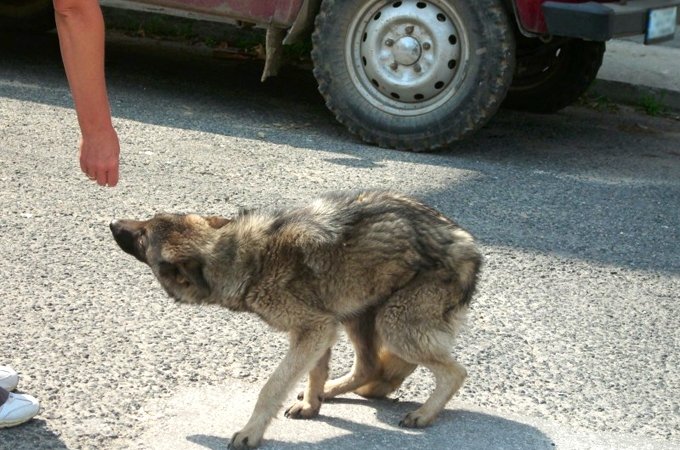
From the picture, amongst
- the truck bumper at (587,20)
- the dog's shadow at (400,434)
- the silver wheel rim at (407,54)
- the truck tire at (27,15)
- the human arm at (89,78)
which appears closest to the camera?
the human arm at (89,78)

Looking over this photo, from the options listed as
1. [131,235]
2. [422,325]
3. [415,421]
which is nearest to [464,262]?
[422,325]

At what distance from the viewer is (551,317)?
539 centimetres

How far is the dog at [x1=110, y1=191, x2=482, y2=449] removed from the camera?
169 inches

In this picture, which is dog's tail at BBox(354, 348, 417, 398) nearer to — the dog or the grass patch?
the dog

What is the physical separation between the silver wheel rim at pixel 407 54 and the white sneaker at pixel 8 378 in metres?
4.30

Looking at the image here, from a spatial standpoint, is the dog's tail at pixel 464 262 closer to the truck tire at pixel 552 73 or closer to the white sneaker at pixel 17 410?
the white sneaker at pixel 17 410

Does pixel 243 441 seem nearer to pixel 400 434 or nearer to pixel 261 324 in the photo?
pixel 400 434

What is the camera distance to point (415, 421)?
438 cm

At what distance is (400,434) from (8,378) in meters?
1.40

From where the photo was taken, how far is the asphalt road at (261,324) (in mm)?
4367

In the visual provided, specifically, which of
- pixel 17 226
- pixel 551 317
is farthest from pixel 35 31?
pixel 551 317

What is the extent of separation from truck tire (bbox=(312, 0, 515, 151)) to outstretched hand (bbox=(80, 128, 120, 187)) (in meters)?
4.15

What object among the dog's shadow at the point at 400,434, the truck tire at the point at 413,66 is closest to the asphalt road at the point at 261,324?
the dog's shadow at the point at 400,434

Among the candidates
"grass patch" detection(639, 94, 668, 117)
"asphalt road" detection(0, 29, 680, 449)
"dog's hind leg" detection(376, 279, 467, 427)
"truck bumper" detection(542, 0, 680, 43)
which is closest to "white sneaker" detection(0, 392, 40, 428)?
"asphalt road" detection(0, 29, 680, 449)
